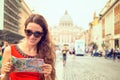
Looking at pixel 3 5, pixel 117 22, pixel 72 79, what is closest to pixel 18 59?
pixel 72 79

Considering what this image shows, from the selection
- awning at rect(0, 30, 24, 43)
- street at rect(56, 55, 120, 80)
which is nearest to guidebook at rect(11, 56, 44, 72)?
street at rect(56, 55, 120, 80)

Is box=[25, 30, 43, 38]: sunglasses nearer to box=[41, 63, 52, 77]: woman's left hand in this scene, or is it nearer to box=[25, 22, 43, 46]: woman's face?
box=[25, 22, 43, 46]: woman's face

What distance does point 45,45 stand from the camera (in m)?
4.52

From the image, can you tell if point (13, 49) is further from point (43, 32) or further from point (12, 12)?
point (12, 12)

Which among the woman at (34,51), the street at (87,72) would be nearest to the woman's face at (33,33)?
the woman at (34,51)

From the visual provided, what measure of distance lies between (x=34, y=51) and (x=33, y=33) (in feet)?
0.61

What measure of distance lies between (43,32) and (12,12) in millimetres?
87223

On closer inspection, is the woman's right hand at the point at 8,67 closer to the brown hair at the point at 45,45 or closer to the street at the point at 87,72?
the brown hair at the point at 45,45

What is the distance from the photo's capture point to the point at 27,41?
176 inches

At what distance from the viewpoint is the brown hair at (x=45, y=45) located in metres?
4.42

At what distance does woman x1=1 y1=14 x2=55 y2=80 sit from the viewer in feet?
14.2

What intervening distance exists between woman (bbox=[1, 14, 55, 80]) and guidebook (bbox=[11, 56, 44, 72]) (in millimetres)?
37

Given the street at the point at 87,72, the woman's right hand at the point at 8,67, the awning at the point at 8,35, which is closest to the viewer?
the woman's right hand at the point at 8,67


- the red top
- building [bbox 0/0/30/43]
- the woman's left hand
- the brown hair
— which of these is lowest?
the red top
